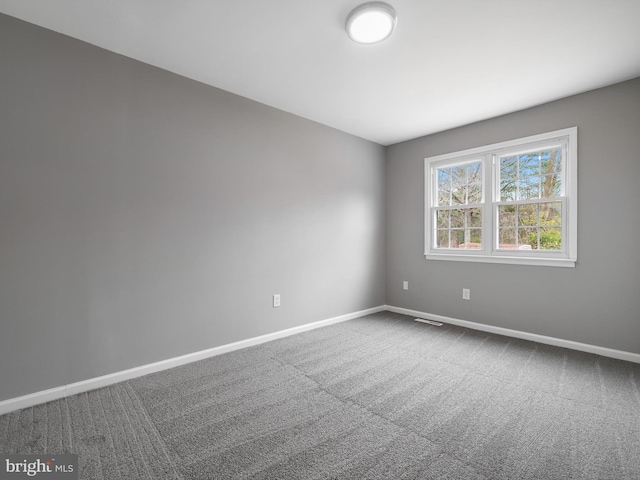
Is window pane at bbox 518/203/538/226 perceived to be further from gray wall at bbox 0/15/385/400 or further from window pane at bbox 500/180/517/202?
gray wall at bbox 0/15/385/400

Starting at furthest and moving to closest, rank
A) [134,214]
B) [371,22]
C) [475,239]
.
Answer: [475,239] → [134,214] → [371,22]

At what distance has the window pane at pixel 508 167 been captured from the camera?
3414mm

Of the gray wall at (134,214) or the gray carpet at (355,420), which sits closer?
the gray carpet at (355,420)

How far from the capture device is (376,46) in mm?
2203

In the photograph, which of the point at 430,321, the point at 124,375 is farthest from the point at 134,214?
the point at 430,321

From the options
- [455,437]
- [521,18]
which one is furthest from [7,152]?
[521,18]

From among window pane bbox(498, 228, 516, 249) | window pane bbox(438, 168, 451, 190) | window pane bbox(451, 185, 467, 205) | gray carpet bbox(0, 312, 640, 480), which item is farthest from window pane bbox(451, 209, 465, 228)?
gray carpet bbox(0, 312, 640, 480)

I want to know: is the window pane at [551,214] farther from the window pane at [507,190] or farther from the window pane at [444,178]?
the window pane at [444,178]

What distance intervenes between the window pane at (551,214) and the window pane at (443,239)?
105cm

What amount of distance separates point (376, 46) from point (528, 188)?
236 cm

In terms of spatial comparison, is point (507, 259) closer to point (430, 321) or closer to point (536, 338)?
point (536, 338)

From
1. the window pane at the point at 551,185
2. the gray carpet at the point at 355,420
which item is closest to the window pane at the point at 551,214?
the window pane at the point at 551,185

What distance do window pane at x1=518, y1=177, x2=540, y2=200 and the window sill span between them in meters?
0.68

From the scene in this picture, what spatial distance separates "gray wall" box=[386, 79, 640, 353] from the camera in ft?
8.74
